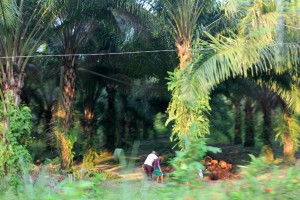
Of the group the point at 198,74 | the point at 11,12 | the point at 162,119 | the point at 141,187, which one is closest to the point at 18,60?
the point at 11,12

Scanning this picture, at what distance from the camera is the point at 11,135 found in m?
12.8

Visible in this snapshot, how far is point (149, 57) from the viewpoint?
17.4 m

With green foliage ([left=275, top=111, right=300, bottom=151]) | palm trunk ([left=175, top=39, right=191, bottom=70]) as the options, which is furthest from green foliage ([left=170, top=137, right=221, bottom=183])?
green foliage ([left=275, top=111, right=300, bottom=151])

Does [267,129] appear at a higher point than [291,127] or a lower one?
lower

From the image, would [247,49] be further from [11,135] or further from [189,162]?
[11,135]

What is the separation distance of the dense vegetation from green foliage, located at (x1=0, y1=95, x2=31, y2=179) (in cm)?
3

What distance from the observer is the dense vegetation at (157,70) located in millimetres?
5898

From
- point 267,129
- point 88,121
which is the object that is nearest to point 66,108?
point 88,121

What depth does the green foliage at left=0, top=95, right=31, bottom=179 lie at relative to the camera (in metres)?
12.6

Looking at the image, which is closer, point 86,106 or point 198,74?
point 198,74

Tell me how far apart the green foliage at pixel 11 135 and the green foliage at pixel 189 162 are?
25.2 ft

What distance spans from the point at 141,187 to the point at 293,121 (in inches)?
549

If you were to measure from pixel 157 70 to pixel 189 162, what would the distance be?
482 inches

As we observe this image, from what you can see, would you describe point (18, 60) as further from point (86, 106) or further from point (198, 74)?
point (86, 106)
